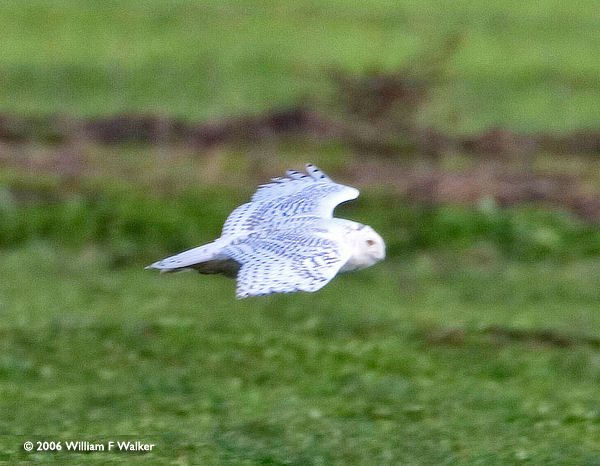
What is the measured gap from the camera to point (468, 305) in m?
13.5

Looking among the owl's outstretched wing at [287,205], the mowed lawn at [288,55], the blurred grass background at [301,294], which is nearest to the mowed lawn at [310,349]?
the blurred grass background at [301,294]

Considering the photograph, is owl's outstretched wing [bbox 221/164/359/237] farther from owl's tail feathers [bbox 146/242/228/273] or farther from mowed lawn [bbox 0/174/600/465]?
mowed lawn [bbox 0/174/600/465]

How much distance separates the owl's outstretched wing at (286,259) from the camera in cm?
656

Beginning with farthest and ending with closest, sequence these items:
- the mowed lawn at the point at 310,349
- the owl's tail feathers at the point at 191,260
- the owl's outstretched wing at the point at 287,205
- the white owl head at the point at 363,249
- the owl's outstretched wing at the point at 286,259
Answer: the mowed lawn at the point at 310,349
the owl's outstretched wing at the point at 287,205
the white owl head at the point at 363,249
the owl's tail feathers at the point at 191,260
the owl's outstretched wing at the point at 286,259

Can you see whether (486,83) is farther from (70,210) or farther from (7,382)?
(7,382)

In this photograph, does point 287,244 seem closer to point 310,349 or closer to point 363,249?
point 363,249

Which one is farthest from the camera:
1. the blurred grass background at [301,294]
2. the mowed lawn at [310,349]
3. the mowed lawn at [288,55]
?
the mowed lawn at [288,55]

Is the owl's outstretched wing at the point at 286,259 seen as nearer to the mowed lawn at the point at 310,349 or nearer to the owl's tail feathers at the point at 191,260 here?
the owl's tail feathers at the point at 191,260

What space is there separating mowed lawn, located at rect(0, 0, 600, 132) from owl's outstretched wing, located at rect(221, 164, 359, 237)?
1115 cm

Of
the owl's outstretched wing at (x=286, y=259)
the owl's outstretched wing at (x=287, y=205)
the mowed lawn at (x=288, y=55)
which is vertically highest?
the mowed lawn at (x=288, y=55)

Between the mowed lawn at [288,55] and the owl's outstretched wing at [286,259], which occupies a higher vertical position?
the mowed lawn at [288,55]

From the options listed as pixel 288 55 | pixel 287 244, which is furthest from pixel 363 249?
pixel 288 55

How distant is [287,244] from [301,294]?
619 centimetres

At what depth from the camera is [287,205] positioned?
8.35 metres
